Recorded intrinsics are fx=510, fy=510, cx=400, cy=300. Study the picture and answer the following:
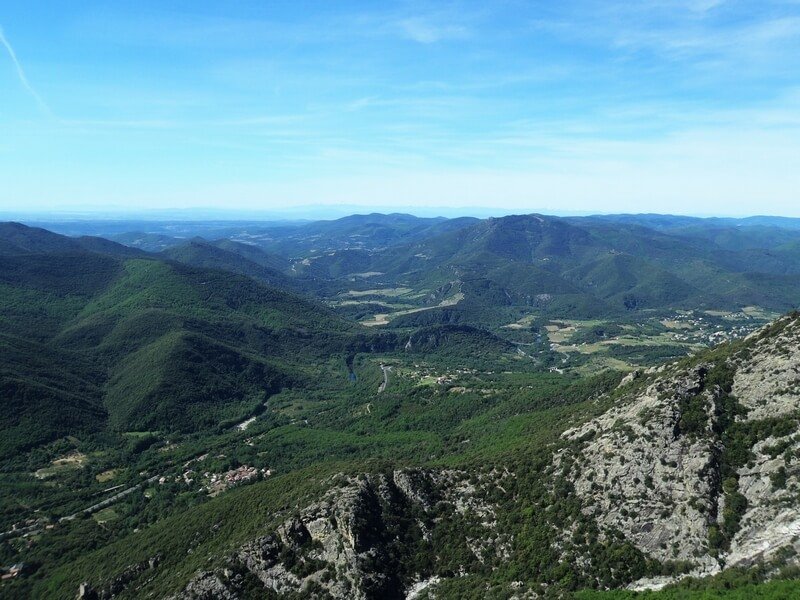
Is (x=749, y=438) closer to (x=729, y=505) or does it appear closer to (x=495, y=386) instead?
(x=729, y=505)

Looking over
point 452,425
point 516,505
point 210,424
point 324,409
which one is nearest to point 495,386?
point 452,425

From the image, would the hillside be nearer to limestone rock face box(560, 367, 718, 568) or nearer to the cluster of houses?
limestone rock face box(560, 367, 718, 568)

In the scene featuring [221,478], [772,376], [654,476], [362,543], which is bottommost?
[221,478]

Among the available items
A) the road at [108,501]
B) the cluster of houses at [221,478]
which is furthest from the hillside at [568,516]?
the cluster of houses at [221,478]

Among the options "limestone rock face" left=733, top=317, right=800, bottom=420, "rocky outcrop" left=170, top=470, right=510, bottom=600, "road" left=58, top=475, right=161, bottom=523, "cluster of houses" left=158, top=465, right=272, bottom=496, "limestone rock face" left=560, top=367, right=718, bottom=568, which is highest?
"limestone rock face" left=733, top=317, right=800, bottom=420

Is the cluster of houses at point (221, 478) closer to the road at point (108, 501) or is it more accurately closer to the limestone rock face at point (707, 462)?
the road at point (108, 501)

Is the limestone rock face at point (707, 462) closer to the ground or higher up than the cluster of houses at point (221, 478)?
higher up

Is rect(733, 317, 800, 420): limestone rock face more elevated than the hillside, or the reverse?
rect(733, 317, 800, 420): limestone rock face

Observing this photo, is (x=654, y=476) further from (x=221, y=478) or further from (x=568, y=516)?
(x=221, y=478)

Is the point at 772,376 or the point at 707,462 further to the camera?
the point at 772,376

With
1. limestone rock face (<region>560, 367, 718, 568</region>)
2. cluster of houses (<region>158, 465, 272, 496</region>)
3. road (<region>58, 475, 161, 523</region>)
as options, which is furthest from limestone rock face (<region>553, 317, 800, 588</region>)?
road (<region>58, 475, 161, 523</region>)

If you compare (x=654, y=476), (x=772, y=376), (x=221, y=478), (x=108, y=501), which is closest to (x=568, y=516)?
(x=654, y=476)
